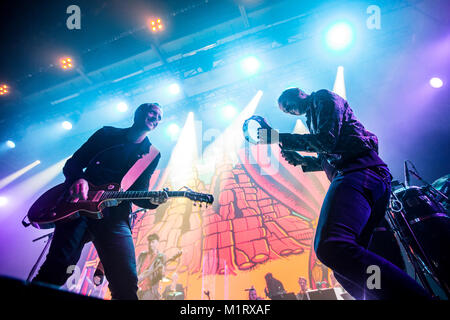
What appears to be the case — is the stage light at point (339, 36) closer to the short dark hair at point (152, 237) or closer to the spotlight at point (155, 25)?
the spotlight at point (155, 25)

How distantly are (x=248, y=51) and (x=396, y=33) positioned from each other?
17.1 ft

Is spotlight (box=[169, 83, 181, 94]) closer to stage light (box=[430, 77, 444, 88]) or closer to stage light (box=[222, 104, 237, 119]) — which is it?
stage light (box=[222, 104, 237, 119])

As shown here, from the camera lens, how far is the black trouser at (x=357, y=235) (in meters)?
0.97

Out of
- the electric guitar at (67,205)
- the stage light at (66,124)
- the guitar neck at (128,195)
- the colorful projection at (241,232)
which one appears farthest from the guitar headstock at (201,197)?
the stage light at (66,124)

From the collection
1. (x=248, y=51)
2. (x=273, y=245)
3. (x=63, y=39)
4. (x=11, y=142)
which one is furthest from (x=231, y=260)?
(x=11, y=142)

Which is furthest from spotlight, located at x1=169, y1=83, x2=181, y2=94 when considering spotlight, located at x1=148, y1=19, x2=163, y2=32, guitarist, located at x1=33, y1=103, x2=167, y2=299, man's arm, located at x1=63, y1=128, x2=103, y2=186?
man's arm, located at x1=63, y1=128, x2=103, y2=186

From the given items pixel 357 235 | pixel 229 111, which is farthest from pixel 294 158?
pixel 229 111

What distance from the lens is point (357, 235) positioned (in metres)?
1.28

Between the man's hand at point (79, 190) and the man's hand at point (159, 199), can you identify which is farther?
the man's hand at point (159, 199)

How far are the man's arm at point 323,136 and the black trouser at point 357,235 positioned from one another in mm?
294

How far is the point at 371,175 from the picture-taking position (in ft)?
4.73

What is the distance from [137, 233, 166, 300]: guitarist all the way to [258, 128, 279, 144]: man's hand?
206 inches

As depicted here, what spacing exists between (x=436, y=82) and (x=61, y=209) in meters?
10.2

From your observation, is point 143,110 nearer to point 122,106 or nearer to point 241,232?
point 241,232
